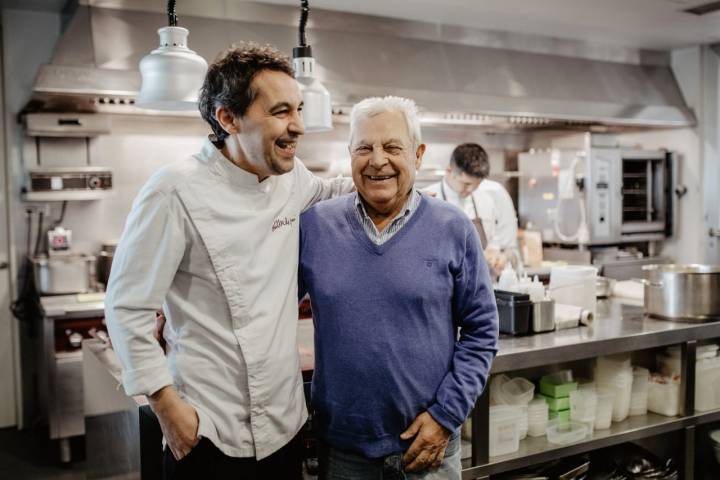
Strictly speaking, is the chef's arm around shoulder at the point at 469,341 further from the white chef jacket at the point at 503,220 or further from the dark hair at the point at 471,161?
the white chef jacket at the point at 503,220

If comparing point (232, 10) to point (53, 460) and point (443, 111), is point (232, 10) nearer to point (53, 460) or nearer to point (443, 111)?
point (443, 111)

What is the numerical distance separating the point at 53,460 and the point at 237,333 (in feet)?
11.1

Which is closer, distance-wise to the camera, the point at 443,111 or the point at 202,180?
the point at 202,180

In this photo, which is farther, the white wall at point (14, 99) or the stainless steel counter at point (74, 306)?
the white wall at point (14, 99)

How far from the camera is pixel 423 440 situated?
1835 mm

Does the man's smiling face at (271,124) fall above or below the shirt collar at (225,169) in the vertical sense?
above

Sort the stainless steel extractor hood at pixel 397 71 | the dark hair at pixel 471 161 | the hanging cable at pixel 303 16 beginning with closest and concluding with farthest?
the hanging cable at pixel 303 16 → the stainless steel extractor hood at pixel 397 71 → the dark hair at pixel 471 161

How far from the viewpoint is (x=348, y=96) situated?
482 centimetres

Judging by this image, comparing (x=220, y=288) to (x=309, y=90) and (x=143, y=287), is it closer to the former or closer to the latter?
(x=143, y=287)

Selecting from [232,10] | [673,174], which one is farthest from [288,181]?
[673,174]

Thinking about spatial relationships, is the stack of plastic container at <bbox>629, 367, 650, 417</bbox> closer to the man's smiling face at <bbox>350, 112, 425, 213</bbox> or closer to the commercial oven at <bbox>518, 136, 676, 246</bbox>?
the man's smiling face at <bbox>350, 112, 425, 213</bbox>

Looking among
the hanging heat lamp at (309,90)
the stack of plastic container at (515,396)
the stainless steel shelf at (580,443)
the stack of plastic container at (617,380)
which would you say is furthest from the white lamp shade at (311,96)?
the stack of plastic container at (617,380)

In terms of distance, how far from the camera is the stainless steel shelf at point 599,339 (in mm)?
2596

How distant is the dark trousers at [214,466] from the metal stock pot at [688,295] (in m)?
2.19
